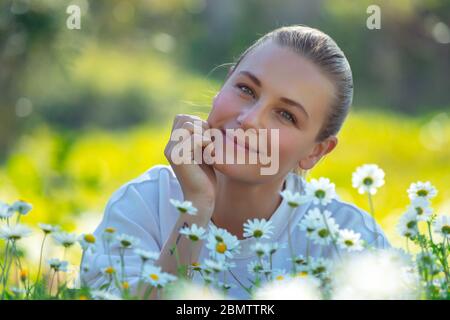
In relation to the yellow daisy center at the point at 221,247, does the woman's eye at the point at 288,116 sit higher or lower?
higher

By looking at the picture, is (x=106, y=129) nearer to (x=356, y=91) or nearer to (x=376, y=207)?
(x=356, y=91)

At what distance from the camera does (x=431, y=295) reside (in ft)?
4.60

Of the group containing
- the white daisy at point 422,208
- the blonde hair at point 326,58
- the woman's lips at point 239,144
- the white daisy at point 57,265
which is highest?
the blonde hair at point 326,58

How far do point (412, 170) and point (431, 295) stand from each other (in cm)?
549

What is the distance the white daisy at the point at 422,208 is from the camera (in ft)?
5.16

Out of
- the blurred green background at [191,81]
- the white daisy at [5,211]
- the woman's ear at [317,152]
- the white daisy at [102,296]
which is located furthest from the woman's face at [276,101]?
the blurred green background at [191,81]

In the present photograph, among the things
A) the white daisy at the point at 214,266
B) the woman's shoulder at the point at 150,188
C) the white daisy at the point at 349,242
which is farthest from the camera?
the woman's shoulder at the point at 150,188

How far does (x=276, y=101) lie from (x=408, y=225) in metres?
0.65

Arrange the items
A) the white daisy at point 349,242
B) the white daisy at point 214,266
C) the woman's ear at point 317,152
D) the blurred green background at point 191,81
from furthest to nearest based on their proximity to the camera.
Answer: the blurred green background at point 191,81, the woman's ear at point 317,152, the white daisy at point 349,242, the white daisy at point 214,266

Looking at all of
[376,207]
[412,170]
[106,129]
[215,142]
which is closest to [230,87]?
[215,142]

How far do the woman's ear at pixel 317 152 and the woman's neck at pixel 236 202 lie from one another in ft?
0.38

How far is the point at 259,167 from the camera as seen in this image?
2.12 meters

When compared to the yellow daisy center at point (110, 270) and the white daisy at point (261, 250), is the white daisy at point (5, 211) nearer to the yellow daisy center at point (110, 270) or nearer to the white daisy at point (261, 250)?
the yellow daisy center at point (110, 270)

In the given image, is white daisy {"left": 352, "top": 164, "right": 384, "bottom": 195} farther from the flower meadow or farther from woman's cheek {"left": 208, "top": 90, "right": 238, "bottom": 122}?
woman's cheek {"left": 208, "top": 90, "right": 238, "bottom": 122}
